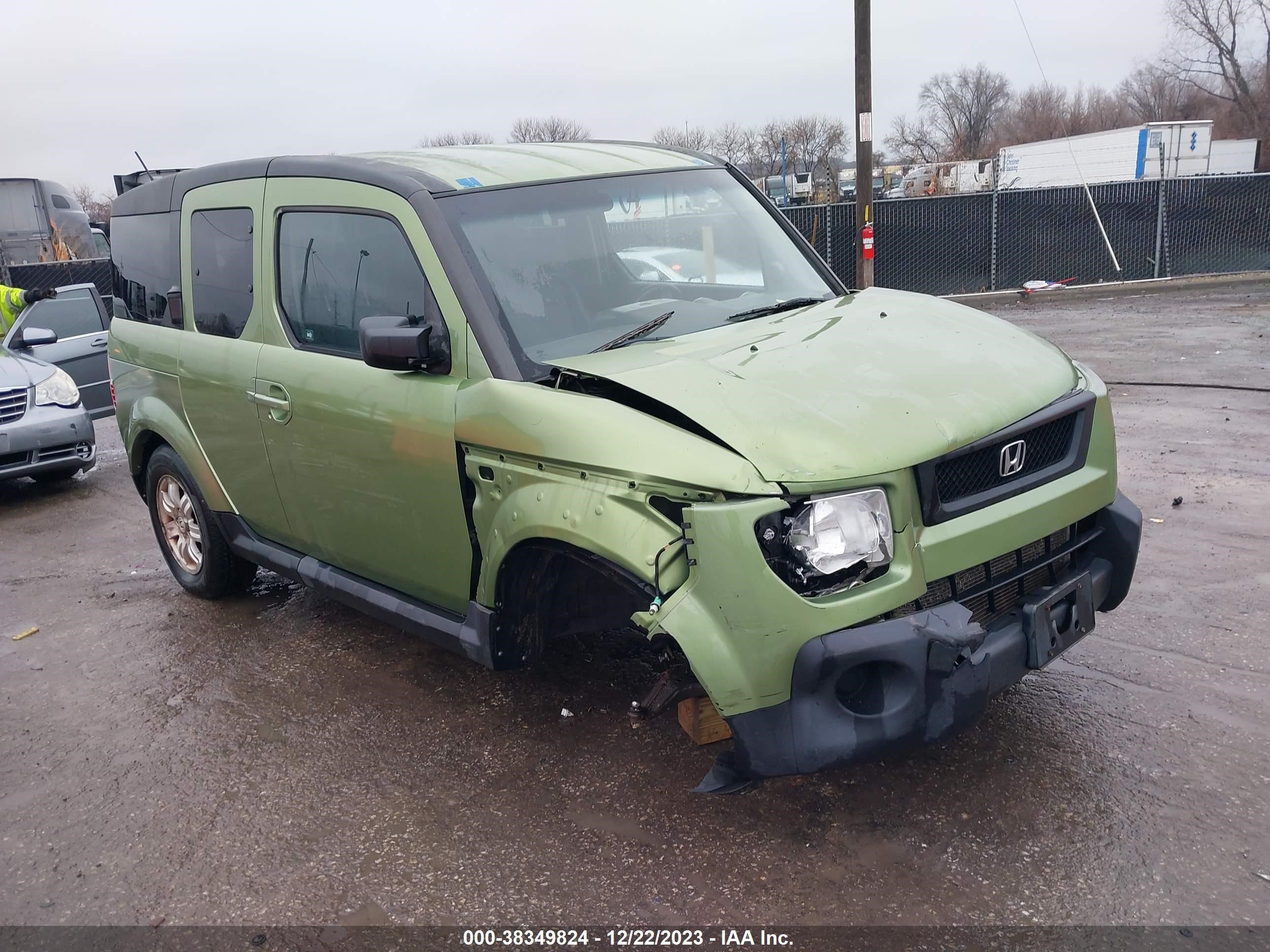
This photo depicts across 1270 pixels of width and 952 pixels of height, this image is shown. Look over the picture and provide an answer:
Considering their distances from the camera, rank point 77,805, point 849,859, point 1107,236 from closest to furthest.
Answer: point 849,859 → point 77,805 → point 1107,236

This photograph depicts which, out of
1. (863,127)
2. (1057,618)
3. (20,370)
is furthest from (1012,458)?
(863,127)

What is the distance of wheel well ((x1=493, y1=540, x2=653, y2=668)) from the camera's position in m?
3.41

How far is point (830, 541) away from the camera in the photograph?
271 cm

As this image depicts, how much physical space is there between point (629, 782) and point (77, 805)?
199 centimetres

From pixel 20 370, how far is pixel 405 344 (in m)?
6.90

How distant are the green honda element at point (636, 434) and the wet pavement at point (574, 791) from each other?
16.8 inches

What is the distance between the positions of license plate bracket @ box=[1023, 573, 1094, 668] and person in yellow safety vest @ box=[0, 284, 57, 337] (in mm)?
10096

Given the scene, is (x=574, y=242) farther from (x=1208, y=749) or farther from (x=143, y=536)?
(x=143, y=536)

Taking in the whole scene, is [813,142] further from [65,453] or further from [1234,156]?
[65,453]

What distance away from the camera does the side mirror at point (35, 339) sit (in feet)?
29.1

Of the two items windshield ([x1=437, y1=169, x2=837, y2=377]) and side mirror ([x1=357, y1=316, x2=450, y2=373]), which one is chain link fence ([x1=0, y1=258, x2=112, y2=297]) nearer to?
windshield ([x1=437, y1=169, x2=837, y2=377])

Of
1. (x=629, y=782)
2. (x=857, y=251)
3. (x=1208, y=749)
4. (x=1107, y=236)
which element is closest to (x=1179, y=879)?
(x=1208, y=749)

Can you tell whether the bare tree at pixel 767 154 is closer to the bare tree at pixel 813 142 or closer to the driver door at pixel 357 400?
the bare tree at pixel 813 142

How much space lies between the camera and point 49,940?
2941 mm
